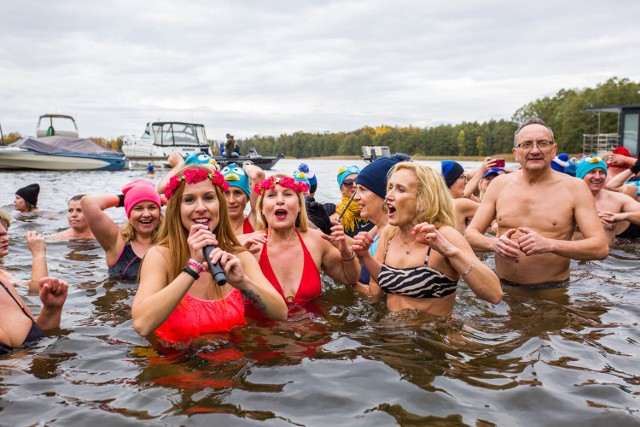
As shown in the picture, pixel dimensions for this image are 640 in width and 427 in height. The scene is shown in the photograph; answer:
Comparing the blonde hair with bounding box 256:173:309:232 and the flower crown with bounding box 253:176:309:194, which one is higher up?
the flower crown with bounding box 253:176:309:194

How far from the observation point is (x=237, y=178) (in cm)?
689

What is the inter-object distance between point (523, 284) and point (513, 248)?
4.90ft

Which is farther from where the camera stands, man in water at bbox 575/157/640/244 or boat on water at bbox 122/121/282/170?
boat on water at bbox 122/121/282/170

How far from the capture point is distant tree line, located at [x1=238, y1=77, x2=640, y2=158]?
8481 centimetres

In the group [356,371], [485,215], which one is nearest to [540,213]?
[485,215]

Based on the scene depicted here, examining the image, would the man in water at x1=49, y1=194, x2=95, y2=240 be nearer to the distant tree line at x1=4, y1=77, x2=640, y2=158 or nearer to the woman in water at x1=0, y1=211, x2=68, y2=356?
the woman in water at x1=0, y1=211, x2=68, y2=356

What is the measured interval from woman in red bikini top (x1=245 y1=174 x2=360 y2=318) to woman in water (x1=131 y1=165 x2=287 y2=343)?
1.01 meters

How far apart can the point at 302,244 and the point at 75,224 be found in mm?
6746

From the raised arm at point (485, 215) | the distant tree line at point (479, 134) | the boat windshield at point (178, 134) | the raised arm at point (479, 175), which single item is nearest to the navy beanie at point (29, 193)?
the raised arm at point (479, 175)

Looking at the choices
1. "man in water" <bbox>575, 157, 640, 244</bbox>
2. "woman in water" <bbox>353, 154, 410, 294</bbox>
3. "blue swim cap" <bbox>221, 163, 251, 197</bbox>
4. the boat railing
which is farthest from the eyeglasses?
the boat railing

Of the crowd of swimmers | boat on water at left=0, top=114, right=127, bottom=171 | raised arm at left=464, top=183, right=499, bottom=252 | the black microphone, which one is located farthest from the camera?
boat on water at left=0, top=114, right=127, bottom=171

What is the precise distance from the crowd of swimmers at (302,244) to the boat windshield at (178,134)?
1301 inches

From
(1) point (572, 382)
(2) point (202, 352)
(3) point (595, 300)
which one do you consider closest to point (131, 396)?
(2) point (202, 352)

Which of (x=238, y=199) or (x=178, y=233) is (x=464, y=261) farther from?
(x=238, y=199)
